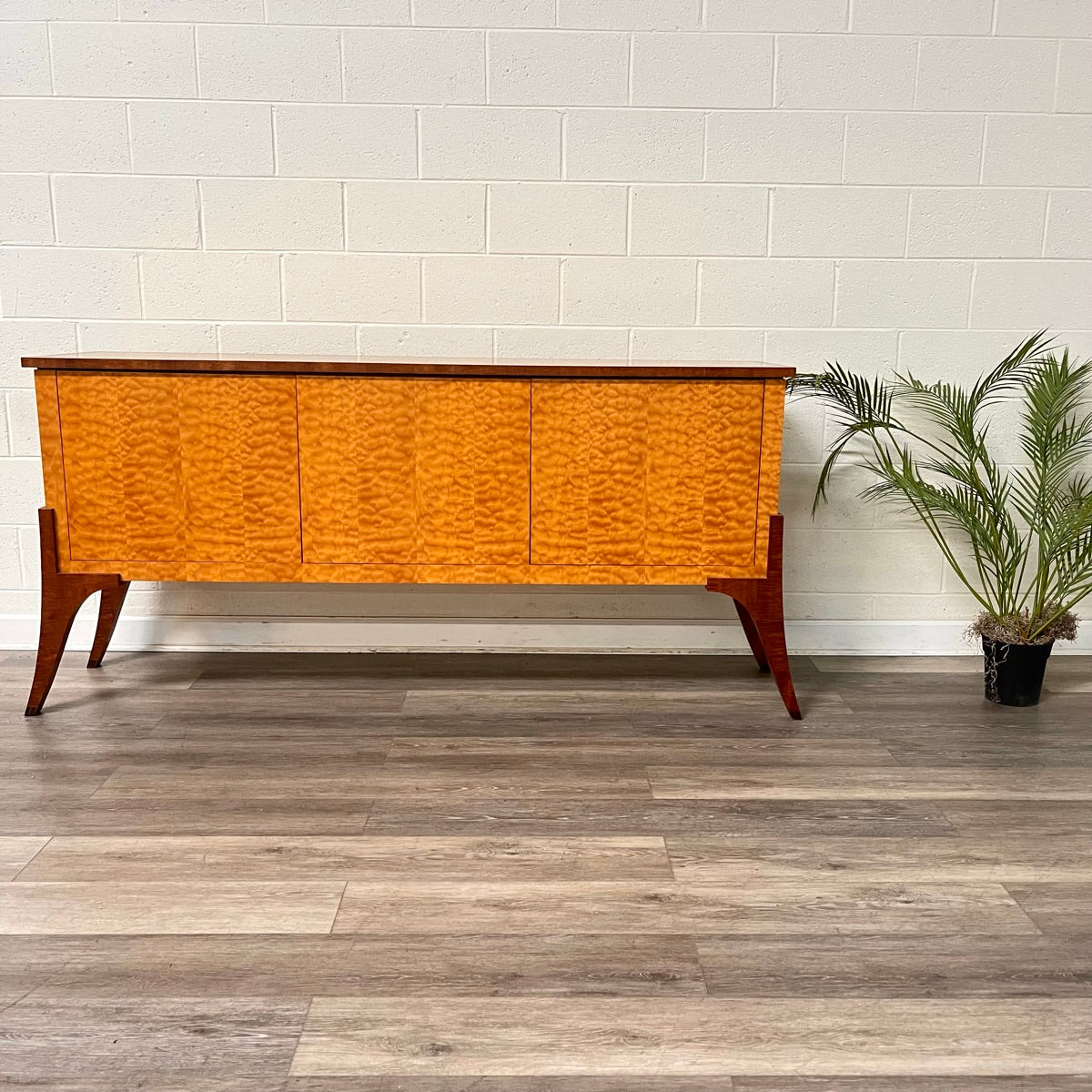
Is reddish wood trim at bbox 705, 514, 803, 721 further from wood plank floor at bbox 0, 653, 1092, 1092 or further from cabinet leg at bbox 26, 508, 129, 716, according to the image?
cabinet leg at bbox 26, 508, 129, 716

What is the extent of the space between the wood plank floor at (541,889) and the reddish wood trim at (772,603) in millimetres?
106

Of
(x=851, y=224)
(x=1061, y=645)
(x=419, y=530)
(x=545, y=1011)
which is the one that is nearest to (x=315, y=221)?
(x=419, y=530)

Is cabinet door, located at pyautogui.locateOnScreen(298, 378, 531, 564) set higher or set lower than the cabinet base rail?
higher

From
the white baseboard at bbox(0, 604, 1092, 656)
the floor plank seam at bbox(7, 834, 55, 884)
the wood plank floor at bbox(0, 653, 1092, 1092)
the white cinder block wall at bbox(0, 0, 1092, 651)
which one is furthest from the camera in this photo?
the white baseboard at bbox(0, 604, 1092, 656)

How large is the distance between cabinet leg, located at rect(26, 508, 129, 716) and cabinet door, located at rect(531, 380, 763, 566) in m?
1.04

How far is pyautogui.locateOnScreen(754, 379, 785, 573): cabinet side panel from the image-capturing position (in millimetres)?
2373

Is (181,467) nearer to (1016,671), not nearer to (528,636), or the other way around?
(528,636)

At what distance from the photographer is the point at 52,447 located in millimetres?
2381

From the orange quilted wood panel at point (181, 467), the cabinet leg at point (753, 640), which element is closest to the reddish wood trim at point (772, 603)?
the cabinet leg at point (753, 640)

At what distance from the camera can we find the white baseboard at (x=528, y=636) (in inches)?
121

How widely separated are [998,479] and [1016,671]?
617 millimetres

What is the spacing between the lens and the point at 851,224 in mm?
2871

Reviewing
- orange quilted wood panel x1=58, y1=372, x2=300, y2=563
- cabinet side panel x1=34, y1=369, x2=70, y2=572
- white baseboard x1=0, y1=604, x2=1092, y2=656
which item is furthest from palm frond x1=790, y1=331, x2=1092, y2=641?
cabinet side panel x1=34, y1=369, x2=70, y2=572

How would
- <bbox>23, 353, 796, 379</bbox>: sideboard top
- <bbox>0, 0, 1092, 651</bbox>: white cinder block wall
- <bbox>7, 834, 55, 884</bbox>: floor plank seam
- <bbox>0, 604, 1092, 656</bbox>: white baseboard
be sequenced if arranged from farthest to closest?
<bbox>0, 604, 1092, 656</bbox>: white baseboard → <bbox>0, 0, 1092, 651</bbox>: white cinder block wall → <bbox>23, 353, 796, 379</bbox>: sideboard top → <bbox>7, 834, 55, 884</bbox>: floor plank seam
